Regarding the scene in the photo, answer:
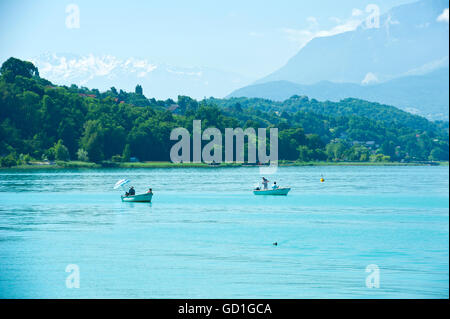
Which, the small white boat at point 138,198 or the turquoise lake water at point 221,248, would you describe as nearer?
the turquoise lake water at point 221,248

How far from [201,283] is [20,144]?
432 feet

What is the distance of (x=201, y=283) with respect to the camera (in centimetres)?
2862

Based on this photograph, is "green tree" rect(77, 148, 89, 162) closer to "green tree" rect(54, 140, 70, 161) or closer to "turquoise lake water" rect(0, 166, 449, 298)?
"green tree" rect(54, 140, 70, 161)

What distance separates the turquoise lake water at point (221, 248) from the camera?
27906 mm

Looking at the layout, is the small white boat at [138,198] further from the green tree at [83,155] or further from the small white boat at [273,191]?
the green tree at [83,155]

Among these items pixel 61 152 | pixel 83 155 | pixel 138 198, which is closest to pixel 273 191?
pixel 138 198

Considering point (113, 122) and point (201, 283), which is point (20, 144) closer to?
point (113, 122)

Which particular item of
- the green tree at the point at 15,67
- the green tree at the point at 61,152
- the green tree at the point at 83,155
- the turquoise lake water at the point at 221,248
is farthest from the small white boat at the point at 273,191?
the green tree at the point at 15,67

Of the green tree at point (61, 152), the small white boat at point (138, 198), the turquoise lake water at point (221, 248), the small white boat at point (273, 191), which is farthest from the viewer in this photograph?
the green tree at point (61, 152)

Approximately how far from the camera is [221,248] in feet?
124

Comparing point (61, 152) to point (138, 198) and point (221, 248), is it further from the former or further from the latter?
point (221, 248)

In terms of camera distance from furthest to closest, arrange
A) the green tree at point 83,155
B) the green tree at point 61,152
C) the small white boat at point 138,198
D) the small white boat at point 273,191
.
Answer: the green tree at point 83,155
the green tree at point 61,152
the small white boat at point 273,191
the small white boat at point 138,198

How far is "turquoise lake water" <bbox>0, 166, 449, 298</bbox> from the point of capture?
27.9m
